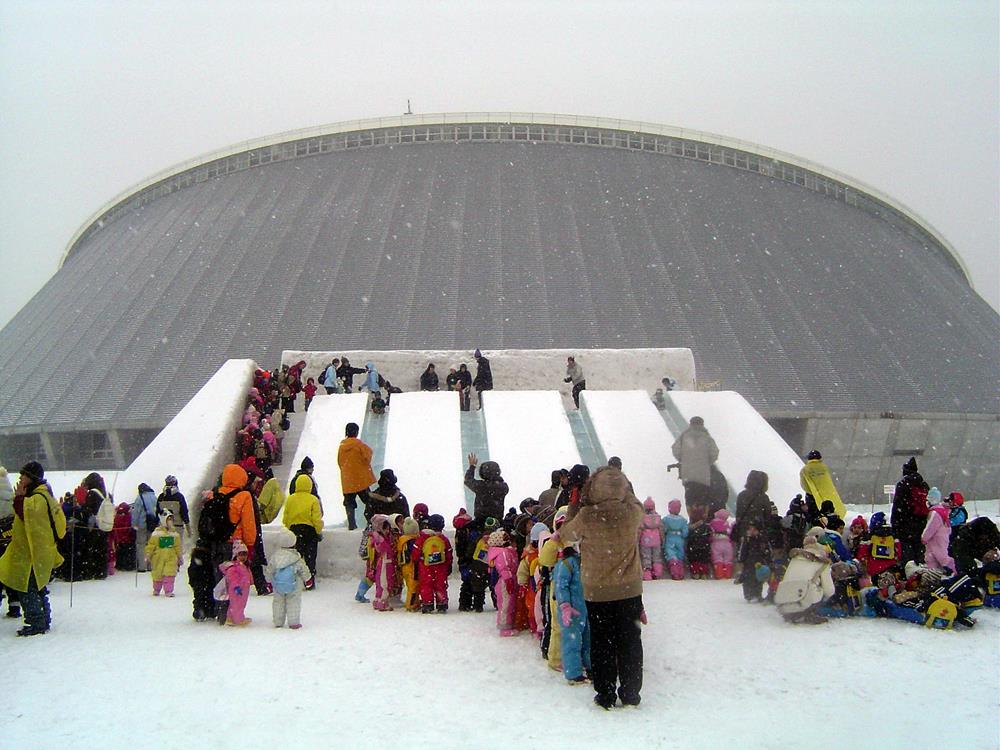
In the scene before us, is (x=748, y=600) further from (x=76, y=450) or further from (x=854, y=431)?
(x=76, y=450)

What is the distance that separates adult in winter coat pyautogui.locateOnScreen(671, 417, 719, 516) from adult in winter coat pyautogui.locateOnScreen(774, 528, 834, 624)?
3170 mm

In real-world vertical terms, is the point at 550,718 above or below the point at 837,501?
below

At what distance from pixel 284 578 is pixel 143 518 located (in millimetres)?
3282

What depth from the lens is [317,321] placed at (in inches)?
881

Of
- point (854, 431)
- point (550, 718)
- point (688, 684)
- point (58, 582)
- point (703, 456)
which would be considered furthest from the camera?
point (854, 431)

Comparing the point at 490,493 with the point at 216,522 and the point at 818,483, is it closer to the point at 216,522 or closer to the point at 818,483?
the point at 216,522

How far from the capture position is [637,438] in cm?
1246

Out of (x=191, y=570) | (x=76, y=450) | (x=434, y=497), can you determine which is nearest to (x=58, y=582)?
(x=191, y=570)

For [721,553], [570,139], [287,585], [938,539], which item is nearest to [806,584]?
[938,539]

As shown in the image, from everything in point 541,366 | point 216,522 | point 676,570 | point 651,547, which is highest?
point 541,366

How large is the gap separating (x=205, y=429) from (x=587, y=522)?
7784 mm

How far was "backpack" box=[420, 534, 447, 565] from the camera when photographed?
8.05 metres

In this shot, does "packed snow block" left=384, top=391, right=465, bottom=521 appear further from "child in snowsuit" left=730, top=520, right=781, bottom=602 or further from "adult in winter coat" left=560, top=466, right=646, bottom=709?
"adult in winter coat" left=560, top=466, right=646, bottom=709

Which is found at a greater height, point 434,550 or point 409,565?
point 434,550
